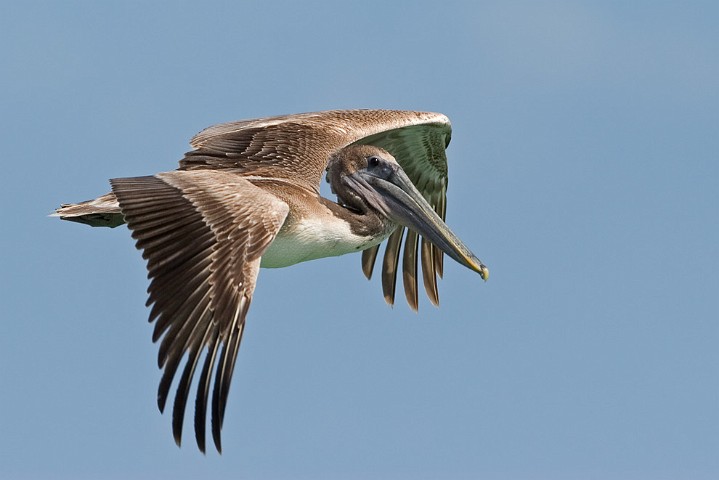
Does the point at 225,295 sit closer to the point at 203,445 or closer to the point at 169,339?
the point at 169,339

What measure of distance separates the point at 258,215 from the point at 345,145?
3487mm

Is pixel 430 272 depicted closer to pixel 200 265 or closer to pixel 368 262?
pixel 368 262

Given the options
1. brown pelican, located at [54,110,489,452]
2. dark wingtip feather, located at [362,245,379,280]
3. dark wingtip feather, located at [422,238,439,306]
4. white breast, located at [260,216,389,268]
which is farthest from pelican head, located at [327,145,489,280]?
dark wingtip feather, located at [422,238,439,306]

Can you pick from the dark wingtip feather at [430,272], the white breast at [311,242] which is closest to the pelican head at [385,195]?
the white breast at [311,242]

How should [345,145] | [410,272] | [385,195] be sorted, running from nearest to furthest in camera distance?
[385,195], [345,145], [410,272]

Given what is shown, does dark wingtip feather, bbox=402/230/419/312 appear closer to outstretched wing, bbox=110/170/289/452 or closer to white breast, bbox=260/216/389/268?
white breast, bbox=260/216/389/268

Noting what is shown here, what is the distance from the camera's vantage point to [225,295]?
27.7ft

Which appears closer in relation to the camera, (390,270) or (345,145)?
(345,145)

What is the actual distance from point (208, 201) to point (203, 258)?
76 cm

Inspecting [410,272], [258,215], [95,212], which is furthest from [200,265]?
[410,272]

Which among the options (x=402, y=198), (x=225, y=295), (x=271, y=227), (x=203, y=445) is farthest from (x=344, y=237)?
(x=203, y=445)

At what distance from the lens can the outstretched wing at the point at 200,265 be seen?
26.5 feet

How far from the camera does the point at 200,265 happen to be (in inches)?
340

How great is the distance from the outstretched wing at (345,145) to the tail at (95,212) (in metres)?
0.88
